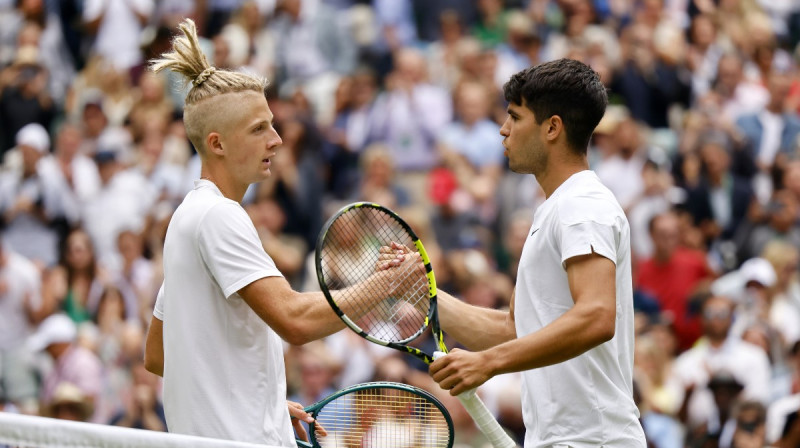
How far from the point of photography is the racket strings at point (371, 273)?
4.66 metres

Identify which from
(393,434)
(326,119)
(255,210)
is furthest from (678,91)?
(393,434)

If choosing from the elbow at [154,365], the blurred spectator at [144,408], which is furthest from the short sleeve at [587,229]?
the blurred spectator at [144,408]

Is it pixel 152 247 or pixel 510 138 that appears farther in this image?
pixel 152 247

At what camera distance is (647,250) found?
1110cm

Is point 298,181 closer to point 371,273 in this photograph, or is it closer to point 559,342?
point 371,273

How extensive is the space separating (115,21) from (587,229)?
10.3m

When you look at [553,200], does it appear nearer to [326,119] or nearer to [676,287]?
[676,287]

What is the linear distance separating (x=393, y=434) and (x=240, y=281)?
1637 millimetres

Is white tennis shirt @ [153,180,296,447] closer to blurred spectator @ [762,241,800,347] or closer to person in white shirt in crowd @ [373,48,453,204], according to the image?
blurred spectator @ [762,241,800,347]

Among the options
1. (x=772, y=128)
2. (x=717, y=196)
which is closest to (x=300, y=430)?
(x=717, y=196)

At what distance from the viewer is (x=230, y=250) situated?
439 cm

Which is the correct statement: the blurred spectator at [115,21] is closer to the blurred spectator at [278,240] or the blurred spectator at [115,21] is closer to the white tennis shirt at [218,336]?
the blurred spectator at [278,240]

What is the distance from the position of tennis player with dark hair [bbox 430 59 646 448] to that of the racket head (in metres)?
0.32

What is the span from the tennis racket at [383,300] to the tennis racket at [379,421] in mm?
235
